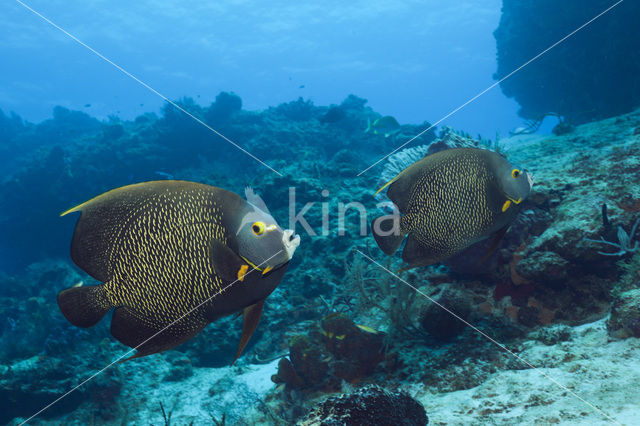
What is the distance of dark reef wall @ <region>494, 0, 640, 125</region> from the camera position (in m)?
13.9

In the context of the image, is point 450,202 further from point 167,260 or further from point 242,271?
point 167,260

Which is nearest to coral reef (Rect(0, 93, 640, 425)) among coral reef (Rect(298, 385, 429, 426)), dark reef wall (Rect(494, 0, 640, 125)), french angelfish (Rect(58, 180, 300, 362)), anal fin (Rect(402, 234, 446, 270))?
coral reef (Rect(298, 385, 429, 426))

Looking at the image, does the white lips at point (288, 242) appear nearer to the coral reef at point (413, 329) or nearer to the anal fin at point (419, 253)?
the anal fin at point (419, 253)

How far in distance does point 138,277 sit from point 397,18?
6096cm

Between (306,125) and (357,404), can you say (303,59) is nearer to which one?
(306,125)

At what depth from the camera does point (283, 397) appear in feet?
11.6

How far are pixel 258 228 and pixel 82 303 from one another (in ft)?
2.22

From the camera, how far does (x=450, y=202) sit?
5.38 feet

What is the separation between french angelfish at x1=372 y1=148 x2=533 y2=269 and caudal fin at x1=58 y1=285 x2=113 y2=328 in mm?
1208

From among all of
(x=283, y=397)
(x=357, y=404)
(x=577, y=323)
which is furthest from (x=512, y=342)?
(x=283, y=397)

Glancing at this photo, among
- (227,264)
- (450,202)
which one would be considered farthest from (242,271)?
(450,202)

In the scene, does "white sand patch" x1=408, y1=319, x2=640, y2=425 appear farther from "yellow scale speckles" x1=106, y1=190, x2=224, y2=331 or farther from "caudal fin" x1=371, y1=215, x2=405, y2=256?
"yellow scale speckles" x1=106, y1=190, x2=224, y2=331

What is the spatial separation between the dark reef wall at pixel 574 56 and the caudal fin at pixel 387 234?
13897 mm

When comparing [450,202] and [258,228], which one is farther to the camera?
[450,202]
